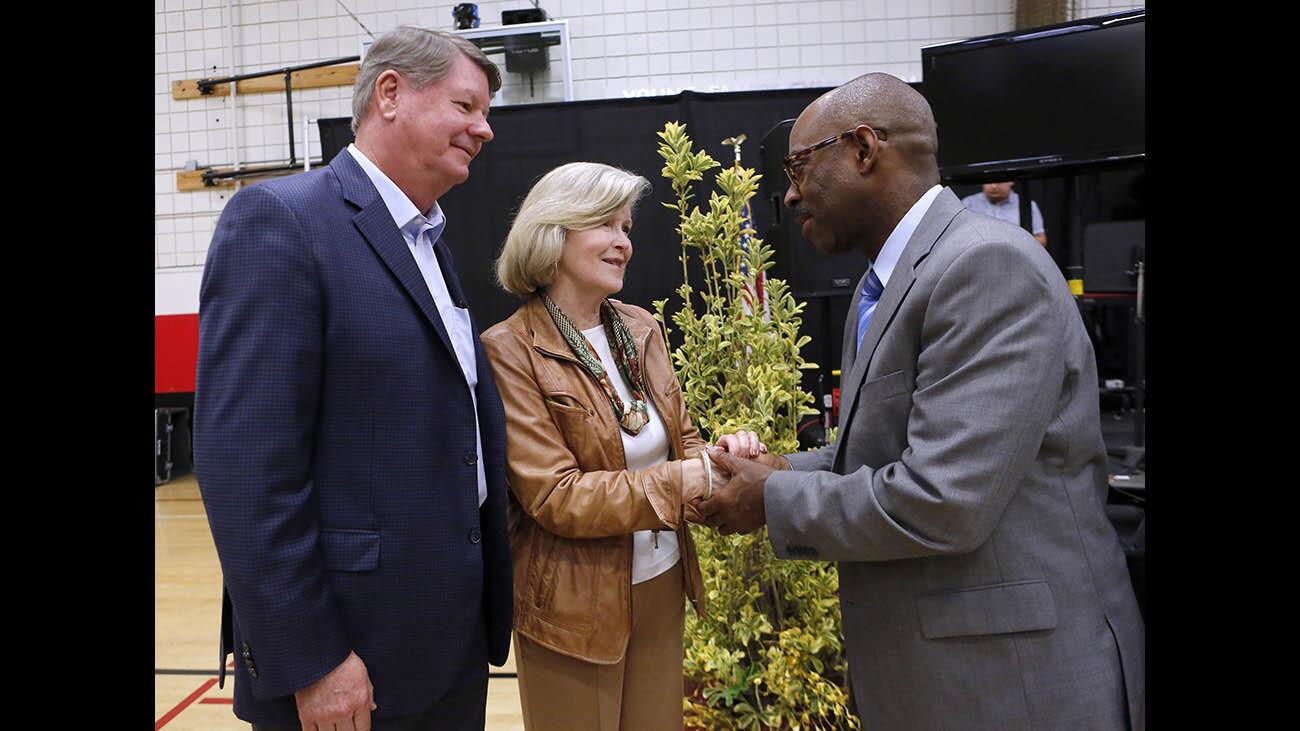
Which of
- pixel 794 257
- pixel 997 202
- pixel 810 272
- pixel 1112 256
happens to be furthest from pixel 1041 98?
pixel 810 272

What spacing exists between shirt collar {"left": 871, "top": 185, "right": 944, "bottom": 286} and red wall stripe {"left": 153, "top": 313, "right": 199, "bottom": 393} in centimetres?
765

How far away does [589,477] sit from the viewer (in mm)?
1619

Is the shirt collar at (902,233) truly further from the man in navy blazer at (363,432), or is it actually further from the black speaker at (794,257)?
the black speaker at (794,257)

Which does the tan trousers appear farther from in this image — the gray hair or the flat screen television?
the flat screen television

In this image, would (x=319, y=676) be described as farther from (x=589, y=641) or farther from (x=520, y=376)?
(x=520, y=376)

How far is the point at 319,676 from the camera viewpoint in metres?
1.21

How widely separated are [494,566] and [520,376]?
39cm

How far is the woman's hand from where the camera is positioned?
1842 millimetres

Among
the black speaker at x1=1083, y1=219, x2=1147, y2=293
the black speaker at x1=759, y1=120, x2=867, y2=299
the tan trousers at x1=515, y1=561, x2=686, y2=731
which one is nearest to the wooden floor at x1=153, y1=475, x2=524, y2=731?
the tan trousers at x1=515, y1=561, x2=686, y2=731

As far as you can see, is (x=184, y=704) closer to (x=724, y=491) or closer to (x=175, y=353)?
(x=724, y=491)

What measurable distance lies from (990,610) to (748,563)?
1263 mm

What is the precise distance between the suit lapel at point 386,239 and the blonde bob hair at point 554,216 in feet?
1.44

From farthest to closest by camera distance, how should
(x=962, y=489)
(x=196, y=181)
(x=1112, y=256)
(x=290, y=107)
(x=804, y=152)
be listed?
(x=196, y=181) → (x=290, y=107) → (x=1112, y=256) → (x=804, y=152) → (x=962, y=489)
